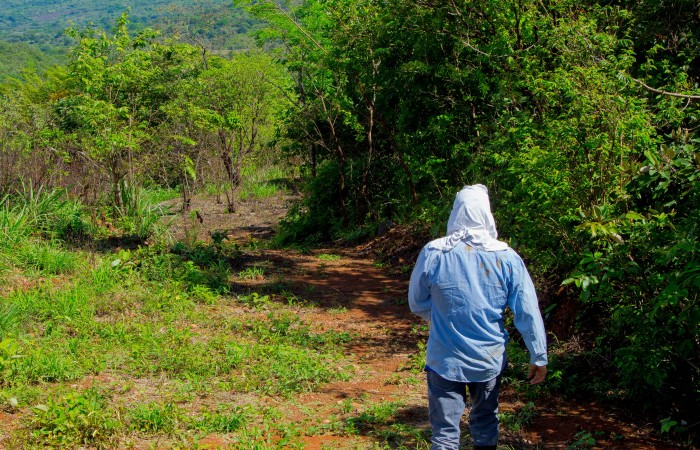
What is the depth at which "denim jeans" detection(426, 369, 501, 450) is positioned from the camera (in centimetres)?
357

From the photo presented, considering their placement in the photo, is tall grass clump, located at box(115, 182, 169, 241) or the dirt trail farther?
tall grass clump, located at box(115, 182, 169, 241)

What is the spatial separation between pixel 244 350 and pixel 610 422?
314cm

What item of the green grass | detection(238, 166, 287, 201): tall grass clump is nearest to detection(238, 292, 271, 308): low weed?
the green grass

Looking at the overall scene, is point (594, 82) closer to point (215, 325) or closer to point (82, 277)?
point (215, 325)

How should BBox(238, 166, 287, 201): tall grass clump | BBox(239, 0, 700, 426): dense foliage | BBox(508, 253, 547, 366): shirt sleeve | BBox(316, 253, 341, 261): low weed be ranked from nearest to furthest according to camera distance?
BBox(508, 253, 547, 366): shirt sleeve → BBox(239, 0, 700, 426): dense foliage → BBox(316, 253, 341, 261): low weed → BBox(238, 166, 287, 201): tall grass clump

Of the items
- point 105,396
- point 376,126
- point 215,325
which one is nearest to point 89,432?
point 105,396

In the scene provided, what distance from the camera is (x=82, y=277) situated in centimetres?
833

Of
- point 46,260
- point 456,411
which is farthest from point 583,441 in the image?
point 46,260

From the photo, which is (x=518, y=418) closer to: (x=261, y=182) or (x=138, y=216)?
(x=138, y=216)

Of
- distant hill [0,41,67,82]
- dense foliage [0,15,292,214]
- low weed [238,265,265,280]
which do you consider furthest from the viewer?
distant hill [0,41,67,82]

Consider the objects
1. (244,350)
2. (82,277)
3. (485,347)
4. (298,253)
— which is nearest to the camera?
(485,347)

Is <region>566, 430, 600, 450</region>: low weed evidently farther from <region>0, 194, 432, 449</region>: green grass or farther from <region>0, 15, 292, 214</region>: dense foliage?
<region>0, 15, 292, 214</region>: dense foliage

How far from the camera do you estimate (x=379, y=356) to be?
697cm

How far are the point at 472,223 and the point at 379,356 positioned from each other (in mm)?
3586
